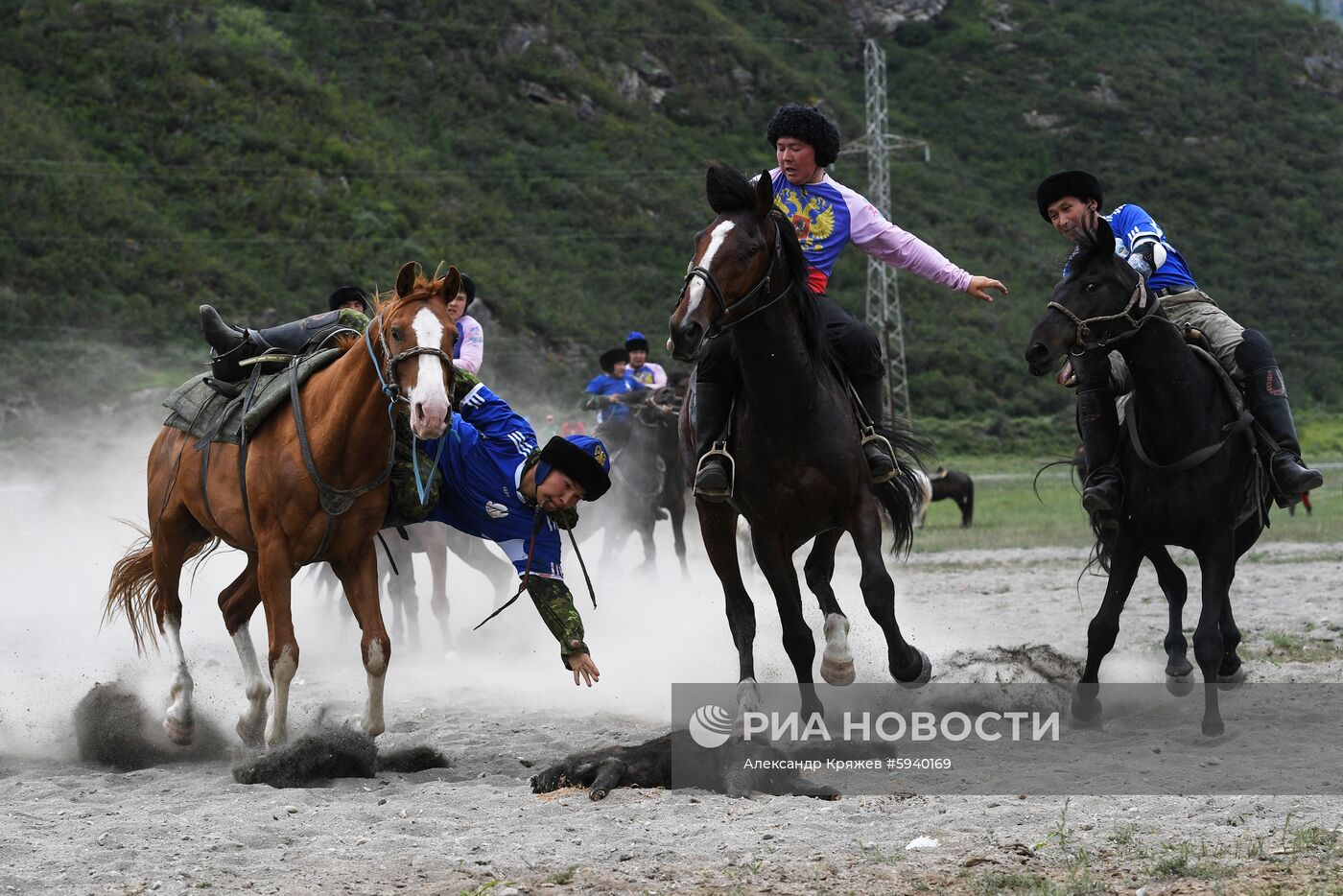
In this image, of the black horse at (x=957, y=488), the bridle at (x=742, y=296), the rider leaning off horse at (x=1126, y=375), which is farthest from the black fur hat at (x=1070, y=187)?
the black horse at (x=957, y=488)

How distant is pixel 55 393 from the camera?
30.4 meters

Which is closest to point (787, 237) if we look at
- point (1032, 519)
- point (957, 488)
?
point (1032, 519)

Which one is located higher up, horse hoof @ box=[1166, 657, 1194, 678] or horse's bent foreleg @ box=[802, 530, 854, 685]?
horse's bent foreleg @ box=[802, 530, 854, 685]

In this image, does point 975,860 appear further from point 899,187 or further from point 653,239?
point 899,187

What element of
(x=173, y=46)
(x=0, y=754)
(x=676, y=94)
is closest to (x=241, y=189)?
(x=173, y=46)

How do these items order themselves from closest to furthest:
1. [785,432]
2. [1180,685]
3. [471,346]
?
[785,432] < [1180,685] < [471,346]

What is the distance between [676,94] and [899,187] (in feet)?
33.2

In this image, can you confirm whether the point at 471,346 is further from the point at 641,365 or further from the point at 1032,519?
the point at 1032,519

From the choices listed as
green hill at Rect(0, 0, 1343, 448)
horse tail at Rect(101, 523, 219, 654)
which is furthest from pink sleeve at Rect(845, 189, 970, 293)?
green hill at Rect(0, 0, 1343, 448)

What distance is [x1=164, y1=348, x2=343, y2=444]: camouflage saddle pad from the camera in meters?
7.69

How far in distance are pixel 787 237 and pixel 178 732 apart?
4.02 m

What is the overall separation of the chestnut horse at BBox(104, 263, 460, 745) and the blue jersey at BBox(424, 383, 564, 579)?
420 mm

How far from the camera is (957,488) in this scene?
26.6 metres

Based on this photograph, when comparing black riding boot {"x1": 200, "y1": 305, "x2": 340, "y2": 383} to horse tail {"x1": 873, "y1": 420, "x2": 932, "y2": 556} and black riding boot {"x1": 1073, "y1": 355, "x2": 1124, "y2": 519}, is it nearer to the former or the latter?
horse tail {"x1": 873, "y1": 420, "x2": 932, "y2": 556}
